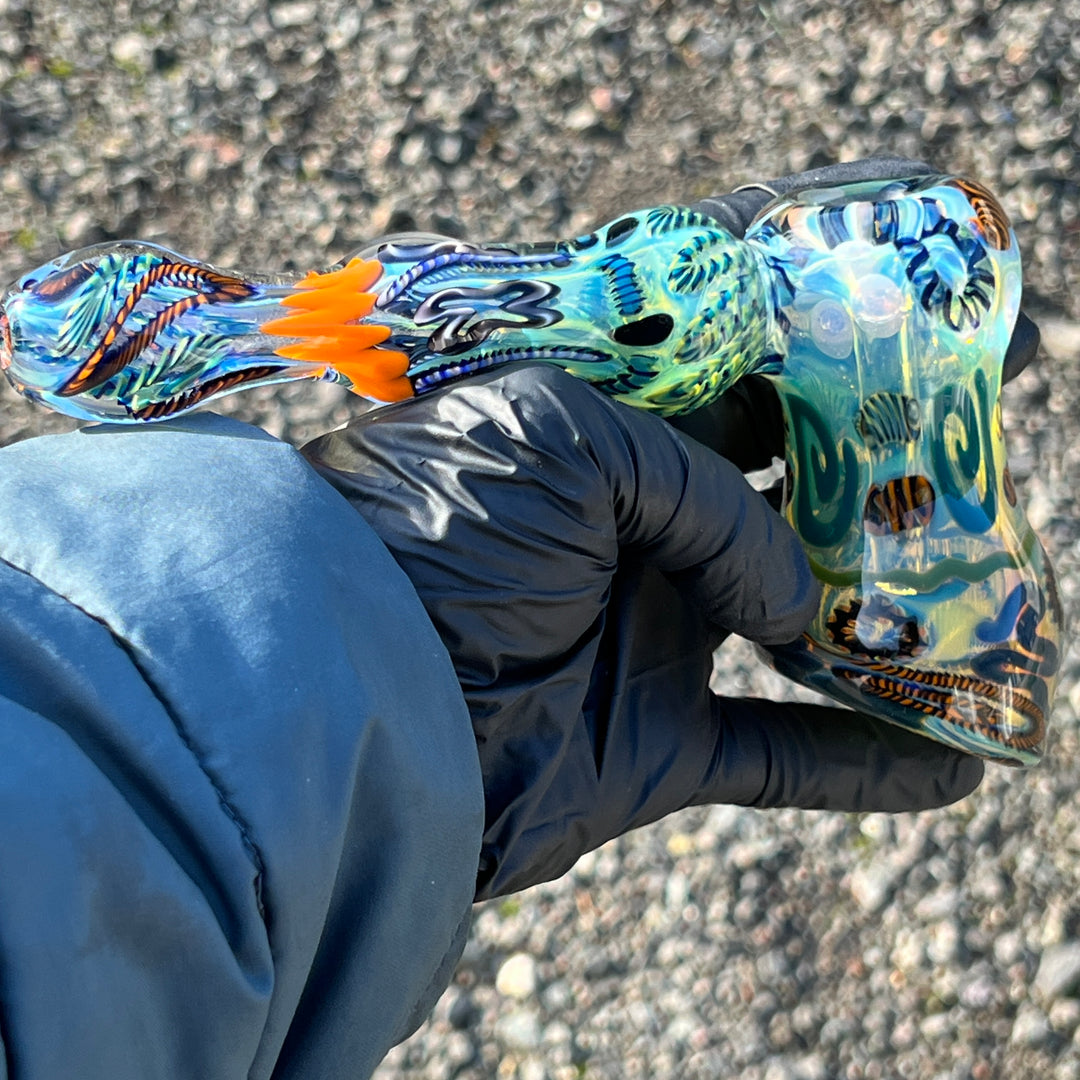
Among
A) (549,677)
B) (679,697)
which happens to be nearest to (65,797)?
(549,677)

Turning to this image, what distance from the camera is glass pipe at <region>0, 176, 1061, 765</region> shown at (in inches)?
36.2

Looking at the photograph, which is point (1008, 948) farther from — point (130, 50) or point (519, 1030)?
point (130, 50)

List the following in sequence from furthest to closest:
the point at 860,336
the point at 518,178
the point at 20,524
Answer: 1. the point at 518,178
2. the point at 860,336
3. the point at 20,524

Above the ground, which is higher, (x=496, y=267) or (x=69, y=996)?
(x=496, y=267)

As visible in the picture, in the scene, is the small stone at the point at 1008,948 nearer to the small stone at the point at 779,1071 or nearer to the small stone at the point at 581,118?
the small stone at the point at 779,1071

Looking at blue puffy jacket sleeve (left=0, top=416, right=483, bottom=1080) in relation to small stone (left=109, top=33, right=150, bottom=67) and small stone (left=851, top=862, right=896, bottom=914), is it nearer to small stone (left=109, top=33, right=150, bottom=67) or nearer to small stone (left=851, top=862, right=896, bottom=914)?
small stone (left=851, top=862, right=896, bottom=914)

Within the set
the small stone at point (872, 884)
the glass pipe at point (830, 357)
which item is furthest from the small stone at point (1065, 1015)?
the glass pipe at point (830, 357)

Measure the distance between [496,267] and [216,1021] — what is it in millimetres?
580

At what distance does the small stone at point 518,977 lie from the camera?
1570 mm

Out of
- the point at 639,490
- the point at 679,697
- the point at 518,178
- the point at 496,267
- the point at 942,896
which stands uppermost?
the point at 496,267

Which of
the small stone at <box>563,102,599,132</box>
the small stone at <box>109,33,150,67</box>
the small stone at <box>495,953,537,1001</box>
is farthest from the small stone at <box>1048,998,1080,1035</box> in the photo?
the small stone at <box>109,33,150,67</box>

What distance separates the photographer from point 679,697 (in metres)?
1.13

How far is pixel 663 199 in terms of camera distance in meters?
1.86

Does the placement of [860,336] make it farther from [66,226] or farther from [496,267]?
[66,226]
